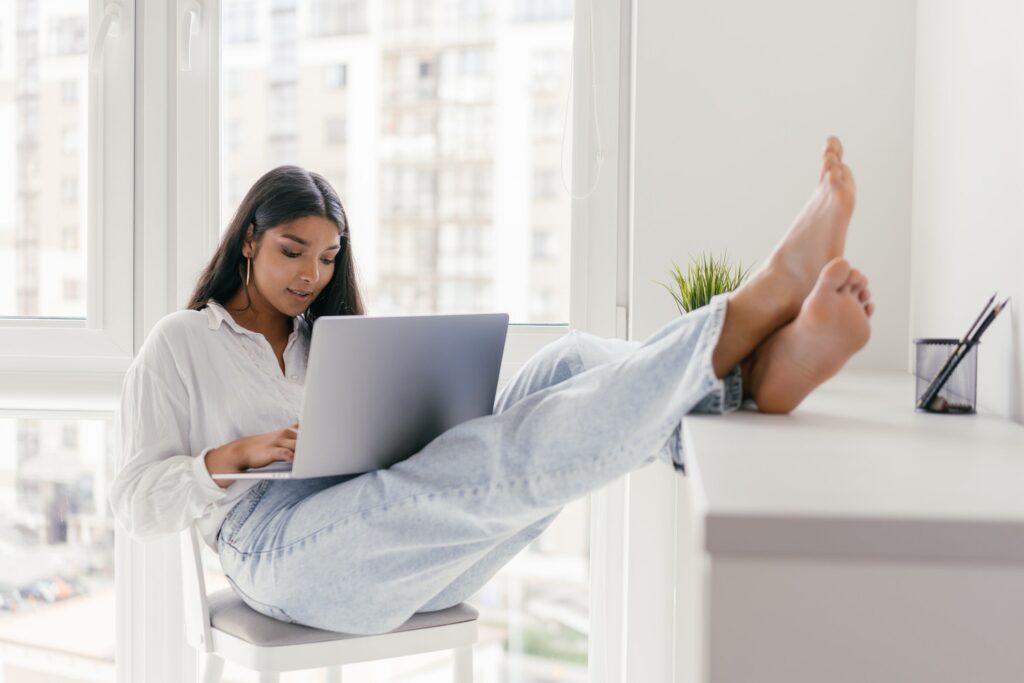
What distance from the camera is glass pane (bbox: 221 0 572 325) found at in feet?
6.66

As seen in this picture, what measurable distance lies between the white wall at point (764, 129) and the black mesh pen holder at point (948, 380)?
1.98 ft

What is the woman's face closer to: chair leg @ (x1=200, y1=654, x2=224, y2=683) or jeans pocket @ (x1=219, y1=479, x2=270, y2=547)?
jeans pocket @ (x1=219, y1=479, x2=270, y2=547)

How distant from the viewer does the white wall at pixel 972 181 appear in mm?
1119

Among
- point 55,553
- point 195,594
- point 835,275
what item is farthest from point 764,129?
point 55,553

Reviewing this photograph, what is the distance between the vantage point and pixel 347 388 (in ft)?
4.00

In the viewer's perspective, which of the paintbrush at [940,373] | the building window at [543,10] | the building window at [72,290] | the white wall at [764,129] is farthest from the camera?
the building window at [72,290]

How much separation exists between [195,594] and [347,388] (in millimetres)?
473

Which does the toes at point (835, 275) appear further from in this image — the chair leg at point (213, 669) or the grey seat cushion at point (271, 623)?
the chair leg at point (213, 669)

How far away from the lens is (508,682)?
6.76ft

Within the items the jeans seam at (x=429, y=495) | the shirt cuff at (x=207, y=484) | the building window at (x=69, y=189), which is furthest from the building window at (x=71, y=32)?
the jeans seam at (x=429, y=495)

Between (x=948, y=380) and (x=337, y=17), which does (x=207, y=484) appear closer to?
(x=948, y=380)

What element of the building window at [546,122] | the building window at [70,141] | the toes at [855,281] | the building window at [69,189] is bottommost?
the toes at [855,281]

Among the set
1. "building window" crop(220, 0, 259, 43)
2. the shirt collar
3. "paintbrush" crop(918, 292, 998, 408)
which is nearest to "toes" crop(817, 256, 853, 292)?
"paintbrush" crop(918, 292, 998, 408)

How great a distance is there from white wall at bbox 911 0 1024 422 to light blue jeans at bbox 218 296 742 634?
1.29ft
